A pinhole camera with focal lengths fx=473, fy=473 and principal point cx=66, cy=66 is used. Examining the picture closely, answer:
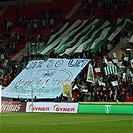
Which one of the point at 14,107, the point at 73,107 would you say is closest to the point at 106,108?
the point at 73,107

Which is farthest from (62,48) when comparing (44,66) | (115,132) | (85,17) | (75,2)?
(115,132)

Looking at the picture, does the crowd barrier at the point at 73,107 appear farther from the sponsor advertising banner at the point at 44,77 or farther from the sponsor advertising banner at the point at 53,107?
the sponsor advertising banner at the point at 44,77

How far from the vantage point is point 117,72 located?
3466 centimetres

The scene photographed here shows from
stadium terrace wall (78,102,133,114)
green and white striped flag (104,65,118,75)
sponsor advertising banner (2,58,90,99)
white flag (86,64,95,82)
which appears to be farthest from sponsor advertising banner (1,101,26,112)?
green and white striped flag (104,65,118,75)

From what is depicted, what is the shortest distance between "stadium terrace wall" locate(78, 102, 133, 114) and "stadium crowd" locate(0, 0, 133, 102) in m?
3.64

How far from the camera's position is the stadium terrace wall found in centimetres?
2678

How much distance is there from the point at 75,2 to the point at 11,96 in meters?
16.3

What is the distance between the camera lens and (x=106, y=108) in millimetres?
27688

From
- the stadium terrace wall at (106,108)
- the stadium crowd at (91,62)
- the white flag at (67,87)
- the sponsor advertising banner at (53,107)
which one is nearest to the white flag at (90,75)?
the stadium crowd at (91,62)

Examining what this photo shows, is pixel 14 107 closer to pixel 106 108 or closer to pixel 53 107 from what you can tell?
pixel 53 107

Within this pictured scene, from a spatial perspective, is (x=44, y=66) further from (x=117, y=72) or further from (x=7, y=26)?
(x=7, y=26)

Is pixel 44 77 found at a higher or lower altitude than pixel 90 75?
lower

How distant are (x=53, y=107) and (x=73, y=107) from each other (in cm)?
143

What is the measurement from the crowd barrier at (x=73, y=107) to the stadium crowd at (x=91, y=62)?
262cm
